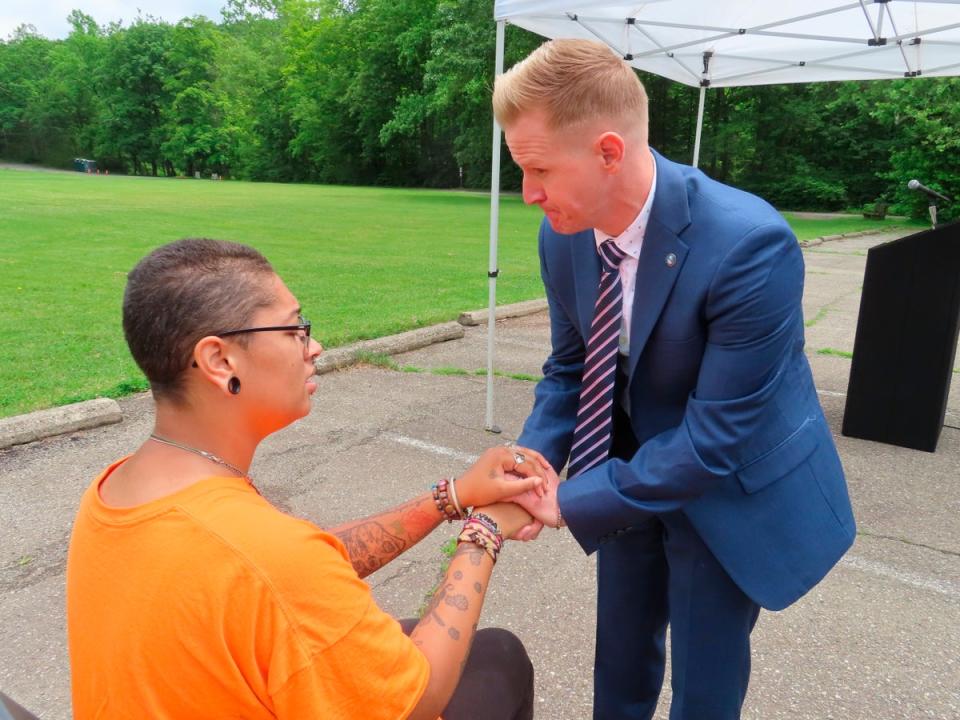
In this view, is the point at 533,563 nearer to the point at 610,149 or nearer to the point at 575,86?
the point at 610,149

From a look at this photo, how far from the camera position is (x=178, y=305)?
1.23 meters

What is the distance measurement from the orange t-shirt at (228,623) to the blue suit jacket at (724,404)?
0.76 metres

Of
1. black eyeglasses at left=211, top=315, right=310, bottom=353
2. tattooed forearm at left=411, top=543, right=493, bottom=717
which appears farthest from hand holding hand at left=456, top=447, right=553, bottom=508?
black eyeglasses at left=211, top=315, right=310, bottom=353

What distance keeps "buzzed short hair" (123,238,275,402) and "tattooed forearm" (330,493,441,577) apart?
668mm

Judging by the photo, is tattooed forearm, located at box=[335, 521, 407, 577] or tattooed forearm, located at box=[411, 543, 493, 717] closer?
tattooed forearm, located at box=[411, 543, 493, 717]

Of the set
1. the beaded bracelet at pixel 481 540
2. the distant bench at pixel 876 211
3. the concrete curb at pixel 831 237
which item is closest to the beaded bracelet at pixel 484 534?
the beaded bracelet at pixel 481 540

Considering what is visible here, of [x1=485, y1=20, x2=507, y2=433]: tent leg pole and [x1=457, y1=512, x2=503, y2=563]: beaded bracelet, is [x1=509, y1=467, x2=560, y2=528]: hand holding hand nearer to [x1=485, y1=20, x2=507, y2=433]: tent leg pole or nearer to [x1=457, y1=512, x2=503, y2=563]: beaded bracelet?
[x1=457, y1=512, x2=503, y2=563]: beaded bracelet

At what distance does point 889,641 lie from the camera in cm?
301

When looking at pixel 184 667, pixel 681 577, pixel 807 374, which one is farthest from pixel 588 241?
pixel 184 667

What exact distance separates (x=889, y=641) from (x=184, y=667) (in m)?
2.99

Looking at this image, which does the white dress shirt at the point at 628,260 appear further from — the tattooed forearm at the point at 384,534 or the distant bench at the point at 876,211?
the distant bench at the point at 876,211

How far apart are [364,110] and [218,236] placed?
37582 mm

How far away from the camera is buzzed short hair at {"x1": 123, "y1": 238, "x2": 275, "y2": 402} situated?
1.23 meters

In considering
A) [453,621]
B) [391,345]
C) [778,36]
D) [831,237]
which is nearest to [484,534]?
[453,621]
